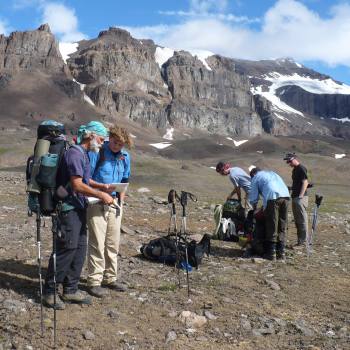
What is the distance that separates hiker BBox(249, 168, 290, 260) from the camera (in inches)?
507

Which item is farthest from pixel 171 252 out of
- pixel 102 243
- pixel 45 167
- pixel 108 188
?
pixel 45 167

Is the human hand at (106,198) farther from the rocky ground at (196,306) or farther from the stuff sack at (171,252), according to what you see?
the stuff sack at (171,252)

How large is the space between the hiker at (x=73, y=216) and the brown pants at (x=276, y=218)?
5.80 metres

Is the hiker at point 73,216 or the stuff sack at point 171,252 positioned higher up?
the hiker at point 73,216

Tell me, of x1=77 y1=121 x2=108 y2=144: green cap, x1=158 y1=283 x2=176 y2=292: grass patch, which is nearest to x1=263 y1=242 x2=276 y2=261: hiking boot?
x1=158 y1=283 x2=176 y2=292: grass patch

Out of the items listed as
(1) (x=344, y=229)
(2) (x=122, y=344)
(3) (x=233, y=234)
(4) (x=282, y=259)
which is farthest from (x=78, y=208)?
(1) (x=344, y=229)

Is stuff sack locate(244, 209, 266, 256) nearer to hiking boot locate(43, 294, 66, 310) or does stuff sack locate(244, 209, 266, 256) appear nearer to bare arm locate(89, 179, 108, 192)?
bare arm locate(89, 179, 108, 192)

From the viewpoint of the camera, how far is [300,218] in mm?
15070

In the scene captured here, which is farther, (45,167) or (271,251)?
(271,251)

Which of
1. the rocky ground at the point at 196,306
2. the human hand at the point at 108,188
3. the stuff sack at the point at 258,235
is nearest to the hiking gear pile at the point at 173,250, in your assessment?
the rocky ground at the point at 196,306

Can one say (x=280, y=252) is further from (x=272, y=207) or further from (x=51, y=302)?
(x=51, y=302)

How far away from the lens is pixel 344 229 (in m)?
A: 19.7

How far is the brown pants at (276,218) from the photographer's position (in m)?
12.9

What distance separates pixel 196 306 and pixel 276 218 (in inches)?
191
